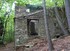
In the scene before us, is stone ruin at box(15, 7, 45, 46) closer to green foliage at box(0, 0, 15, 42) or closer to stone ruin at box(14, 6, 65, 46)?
stone ruin at box(14, 6, 65, 46)

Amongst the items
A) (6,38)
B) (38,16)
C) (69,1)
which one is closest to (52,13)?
(38,16)

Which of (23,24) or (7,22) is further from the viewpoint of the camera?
(7,22)

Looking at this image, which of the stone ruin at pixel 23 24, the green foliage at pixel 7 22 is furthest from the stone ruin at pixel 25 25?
the green foliage at pixel 7 22

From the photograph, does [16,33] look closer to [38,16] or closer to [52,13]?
[38,16]

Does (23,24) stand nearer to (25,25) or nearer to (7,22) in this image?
(25,25)

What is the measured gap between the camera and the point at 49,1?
12.9m

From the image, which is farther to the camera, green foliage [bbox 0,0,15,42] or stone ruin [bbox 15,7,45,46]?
green foliage [bbox 0,0,15,42]

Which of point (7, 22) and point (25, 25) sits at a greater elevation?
point (7, 22)

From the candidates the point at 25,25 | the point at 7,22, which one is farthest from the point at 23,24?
the point at 7,22

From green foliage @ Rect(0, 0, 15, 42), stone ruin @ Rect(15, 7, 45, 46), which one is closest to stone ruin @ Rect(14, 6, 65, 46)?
stone ruin @ Rect(15, 7, 45, 46)

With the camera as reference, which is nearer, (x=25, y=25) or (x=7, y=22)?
(x=25, y=25)

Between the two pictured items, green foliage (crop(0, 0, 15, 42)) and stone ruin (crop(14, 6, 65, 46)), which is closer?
stone ruin (crop(14, 6, 65, 46))

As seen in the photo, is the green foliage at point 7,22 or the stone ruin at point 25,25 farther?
the green foliage at point 7,22

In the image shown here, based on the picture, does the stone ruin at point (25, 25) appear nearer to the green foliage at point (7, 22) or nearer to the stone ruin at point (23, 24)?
the stone ruin at point (23, 24)
